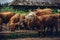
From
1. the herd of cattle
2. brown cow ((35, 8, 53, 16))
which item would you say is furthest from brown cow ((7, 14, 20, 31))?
brown cow ((35, 8, 53, 16))

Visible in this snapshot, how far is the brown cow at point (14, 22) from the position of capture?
2053 mm

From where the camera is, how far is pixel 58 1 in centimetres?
215

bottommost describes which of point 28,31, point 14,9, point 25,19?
point 28,31

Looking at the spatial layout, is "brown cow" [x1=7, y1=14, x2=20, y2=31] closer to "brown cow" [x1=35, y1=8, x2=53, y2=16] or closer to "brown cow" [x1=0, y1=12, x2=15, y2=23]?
"brown cow" [x1=0, y1=12, x2=15, y2=23]

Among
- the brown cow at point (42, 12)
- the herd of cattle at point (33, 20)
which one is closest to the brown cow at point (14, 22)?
the herd of cattle at point (33, 20)

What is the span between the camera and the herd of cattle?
6.76 ft

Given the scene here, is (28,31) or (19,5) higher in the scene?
(19,5)

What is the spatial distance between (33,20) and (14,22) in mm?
246

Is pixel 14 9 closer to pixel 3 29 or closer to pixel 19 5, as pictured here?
pixel 19 5

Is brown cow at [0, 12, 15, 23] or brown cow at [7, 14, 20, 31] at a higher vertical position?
brown cow at [0, 12, 15, 23]

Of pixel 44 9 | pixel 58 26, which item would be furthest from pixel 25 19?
pixel 58 26

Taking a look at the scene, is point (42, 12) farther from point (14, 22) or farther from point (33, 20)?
point (14, 22)

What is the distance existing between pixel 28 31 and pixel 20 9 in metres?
0.30

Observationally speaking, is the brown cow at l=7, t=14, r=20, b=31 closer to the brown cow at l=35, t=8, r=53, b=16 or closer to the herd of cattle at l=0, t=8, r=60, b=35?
the herd of cattle at l=0, t=8, r=60, b=35
